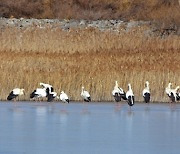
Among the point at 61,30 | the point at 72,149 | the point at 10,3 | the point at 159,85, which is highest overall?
the point at 10,3

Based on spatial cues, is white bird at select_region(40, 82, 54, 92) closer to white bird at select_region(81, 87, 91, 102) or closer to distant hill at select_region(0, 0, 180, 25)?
white bird at select_region(81, 87, 91, 102)

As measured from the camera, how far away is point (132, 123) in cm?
1424

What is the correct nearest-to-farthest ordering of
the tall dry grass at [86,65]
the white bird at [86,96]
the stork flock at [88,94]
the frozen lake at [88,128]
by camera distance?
the frozen lake at [88,128] < the stork flock at [88,94] < the white bird at [86,96] < the tall dry grass at [86,65]

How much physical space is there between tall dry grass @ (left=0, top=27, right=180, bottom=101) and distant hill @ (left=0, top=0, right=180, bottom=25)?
11.1 m

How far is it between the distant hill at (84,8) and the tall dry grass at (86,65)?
36.5ft

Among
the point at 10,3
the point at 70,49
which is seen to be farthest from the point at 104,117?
the point at 10,3

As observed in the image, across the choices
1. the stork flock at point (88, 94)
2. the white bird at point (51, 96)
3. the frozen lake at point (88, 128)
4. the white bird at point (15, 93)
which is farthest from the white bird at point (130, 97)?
the white bird at point (15, 93)

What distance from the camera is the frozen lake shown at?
11305mm

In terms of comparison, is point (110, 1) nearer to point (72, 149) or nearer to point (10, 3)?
point (10, 3)

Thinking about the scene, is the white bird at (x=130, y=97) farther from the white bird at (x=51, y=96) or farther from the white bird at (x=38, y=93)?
the white bird at (x=38, y=93)

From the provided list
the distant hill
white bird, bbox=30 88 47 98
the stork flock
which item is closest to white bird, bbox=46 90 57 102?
the stork flock

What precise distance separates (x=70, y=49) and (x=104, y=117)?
23.2 ft

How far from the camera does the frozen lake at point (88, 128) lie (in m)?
11.3

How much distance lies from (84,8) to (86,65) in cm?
1800
